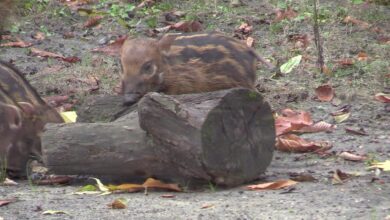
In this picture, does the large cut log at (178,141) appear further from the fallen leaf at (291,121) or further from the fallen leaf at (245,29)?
the fallen leaf at (245,29)

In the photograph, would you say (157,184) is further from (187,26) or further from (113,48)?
(187,26)

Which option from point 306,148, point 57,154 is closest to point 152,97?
point 57,154

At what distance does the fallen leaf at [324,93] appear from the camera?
8695 millimetres

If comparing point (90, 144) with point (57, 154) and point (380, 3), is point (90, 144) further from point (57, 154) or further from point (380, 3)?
point (380, 3)

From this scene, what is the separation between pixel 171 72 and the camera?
300 inches

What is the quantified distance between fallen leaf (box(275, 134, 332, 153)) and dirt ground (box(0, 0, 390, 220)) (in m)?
0.06

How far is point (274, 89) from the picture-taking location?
29.6ft

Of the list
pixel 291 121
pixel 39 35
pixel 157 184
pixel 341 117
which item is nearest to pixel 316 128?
pixel 291 121

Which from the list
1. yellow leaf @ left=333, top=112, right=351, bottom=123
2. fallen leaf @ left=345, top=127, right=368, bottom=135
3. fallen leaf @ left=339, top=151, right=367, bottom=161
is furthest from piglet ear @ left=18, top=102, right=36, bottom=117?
yellow leaf @ left=333, top=112, right=351, bottom=123

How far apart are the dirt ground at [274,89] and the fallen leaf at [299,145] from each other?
59mm

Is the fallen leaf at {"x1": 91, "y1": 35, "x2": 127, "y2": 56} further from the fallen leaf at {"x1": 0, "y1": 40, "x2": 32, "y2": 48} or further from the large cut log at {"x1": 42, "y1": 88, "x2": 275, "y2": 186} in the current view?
the large cut log at {"x1": 42, "y1": 88, "x2": 275, "y2": 186}

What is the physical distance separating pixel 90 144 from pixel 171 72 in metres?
1.58

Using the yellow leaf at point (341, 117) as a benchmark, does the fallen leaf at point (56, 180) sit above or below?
above

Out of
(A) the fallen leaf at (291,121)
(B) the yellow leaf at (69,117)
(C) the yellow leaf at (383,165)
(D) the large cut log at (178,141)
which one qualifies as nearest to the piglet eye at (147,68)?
(B) the yellow leaf at (69,117)
